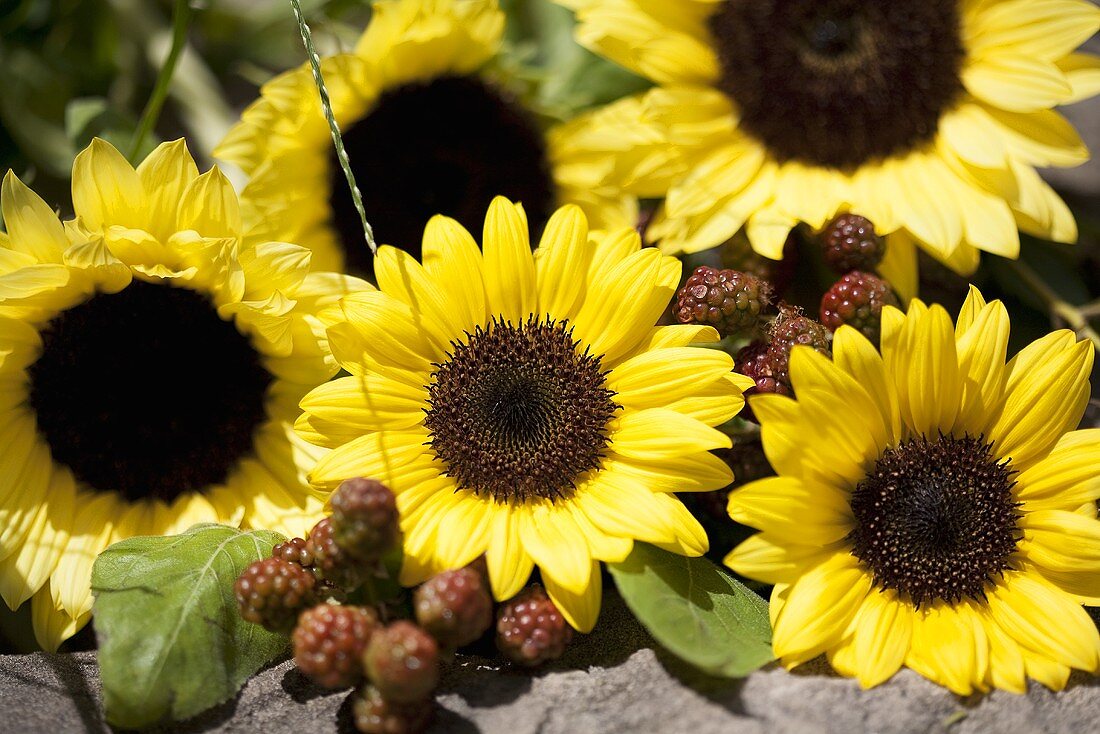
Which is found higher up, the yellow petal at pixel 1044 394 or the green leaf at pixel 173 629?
the yellow petal at pixel 1044 394

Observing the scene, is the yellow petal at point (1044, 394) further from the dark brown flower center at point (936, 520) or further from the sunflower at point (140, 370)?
the sunflower at point (140, 370)

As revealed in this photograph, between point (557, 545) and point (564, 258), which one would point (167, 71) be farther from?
point (557, 545)

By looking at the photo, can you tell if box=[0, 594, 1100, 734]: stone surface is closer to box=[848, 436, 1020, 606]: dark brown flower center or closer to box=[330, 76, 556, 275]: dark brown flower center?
box=[848, 436, 1020, 606]: dark brown flower center

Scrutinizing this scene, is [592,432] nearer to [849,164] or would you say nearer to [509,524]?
[509,524]

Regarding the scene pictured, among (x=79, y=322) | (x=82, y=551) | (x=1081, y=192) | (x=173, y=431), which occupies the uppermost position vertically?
(x=1081, y=192)

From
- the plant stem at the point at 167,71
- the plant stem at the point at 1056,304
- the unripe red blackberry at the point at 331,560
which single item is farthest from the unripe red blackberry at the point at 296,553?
the plant stem at the point at 1056,304

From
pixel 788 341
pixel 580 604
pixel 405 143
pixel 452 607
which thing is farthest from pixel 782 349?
pixel 405 143

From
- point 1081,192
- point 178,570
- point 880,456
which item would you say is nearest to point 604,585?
point 880,456

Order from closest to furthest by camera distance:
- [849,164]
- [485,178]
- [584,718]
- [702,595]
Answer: [584,718]
[702,595]
[849,164]
[485,178]
